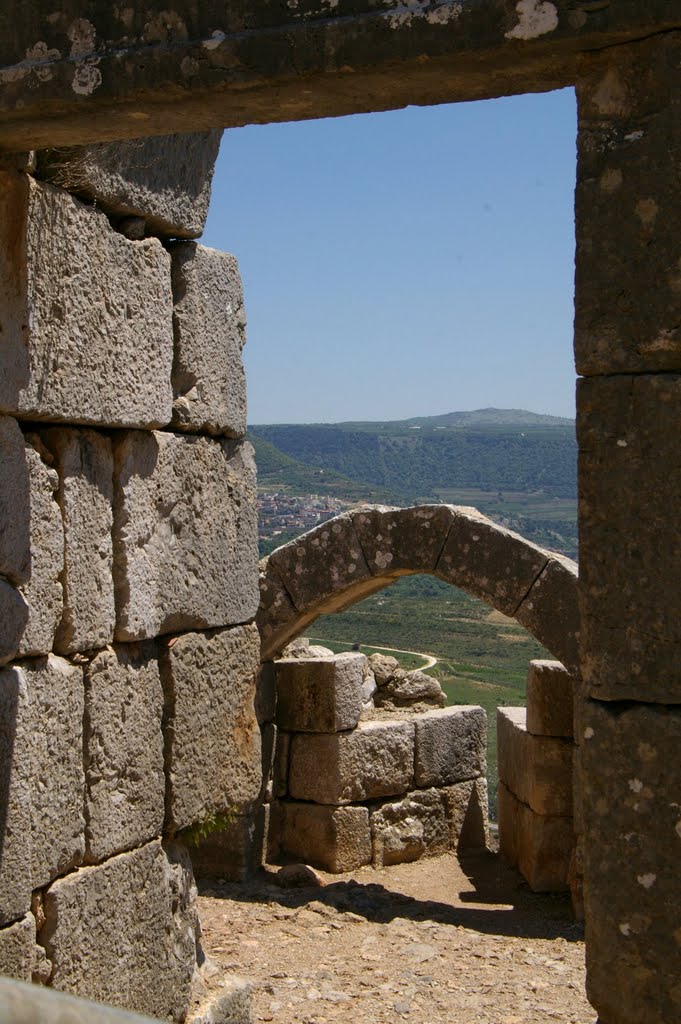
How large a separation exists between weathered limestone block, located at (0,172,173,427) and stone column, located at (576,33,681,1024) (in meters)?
1.70

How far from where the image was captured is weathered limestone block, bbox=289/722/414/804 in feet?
32.0

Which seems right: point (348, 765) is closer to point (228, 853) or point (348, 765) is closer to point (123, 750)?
point (228, 853)

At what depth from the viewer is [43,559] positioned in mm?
3861

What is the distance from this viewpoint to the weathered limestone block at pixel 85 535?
3969mm

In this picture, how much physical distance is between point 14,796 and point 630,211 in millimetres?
2439

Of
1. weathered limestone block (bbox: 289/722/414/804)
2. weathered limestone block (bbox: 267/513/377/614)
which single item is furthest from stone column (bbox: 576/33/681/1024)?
weathered limestone block (bbox: 289/722/414/804)

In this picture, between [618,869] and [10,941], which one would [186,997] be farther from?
[618,869]

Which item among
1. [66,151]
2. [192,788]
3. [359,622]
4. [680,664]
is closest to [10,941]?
[192,788]

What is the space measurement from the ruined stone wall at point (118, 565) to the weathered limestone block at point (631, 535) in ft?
5.71

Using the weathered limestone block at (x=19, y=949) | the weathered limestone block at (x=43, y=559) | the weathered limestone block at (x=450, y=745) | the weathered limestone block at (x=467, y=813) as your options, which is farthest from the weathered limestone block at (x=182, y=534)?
the weathered limestone block at (x=467, y=813)

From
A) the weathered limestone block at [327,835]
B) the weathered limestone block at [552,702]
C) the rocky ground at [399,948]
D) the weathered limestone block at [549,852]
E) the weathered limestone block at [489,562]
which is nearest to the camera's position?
the rocky ground at [399,948]

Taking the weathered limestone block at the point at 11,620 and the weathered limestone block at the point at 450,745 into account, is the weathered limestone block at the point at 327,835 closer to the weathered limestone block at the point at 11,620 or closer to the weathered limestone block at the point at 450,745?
the weathered limestone block at the point at 450,745

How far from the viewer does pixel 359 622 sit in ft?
107

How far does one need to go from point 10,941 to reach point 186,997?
1.24 m
